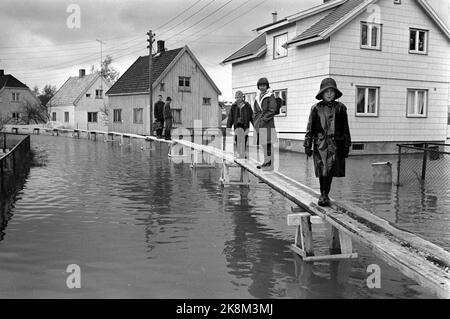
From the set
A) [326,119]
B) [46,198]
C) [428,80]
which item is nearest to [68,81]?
[428,80]

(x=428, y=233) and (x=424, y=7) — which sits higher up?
(x=424, y=7)

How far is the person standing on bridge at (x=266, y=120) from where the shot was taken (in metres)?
10.5

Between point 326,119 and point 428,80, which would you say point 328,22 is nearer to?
point 428,80

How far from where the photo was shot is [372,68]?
2209 centimetres

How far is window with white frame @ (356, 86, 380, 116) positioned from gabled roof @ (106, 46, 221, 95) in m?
23.7

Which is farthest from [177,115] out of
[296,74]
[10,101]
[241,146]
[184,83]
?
[10,101]

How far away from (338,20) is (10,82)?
63.4 metres

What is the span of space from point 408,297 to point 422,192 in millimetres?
7130

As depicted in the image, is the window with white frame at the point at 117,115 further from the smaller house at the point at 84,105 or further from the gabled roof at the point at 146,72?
the smaller house at the point at 84,105

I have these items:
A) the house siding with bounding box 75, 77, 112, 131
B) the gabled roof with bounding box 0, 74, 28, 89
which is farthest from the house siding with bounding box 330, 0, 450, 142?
the gabled roof with bounding box 0, 74, 28, 89

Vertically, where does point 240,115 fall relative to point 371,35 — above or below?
below

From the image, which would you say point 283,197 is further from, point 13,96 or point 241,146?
point 13,96

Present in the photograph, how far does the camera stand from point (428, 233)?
7504 millimetres

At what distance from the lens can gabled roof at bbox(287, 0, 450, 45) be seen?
20.7 metres
